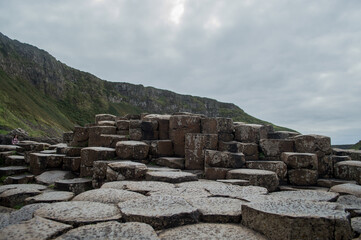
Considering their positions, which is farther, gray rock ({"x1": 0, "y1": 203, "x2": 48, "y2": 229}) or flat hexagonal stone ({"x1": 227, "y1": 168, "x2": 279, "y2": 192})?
flat hexagonal stone ({"x1": 227, "y1": 168, "x2": 279, "y2": 192})

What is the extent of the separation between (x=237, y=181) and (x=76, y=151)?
7198 millimetres

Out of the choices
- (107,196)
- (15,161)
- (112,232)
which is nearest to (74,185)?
(107,196)

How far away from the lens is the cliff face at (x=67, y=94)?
83.4 metres

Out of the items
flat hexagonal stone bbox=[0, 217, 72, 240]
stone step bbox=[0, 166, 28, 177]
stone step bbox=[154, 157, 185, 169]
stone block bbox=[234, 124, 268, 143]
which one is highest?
stone block bbox=[234, 124, 268, 143]

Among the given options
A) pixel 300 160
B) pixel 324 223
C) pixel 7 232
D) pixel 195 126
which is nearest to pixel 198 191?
pixel 324 223

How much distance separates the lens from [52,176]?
977 centimetres

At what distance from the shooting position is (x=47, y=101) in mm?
95125

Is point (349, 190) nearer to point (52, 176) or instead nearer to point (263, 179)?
point (263, 179)

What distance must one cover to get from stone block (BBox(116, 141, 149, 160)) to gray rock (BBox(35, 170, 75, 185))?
247cm

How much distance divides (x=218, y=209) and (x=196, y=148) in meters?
5.19

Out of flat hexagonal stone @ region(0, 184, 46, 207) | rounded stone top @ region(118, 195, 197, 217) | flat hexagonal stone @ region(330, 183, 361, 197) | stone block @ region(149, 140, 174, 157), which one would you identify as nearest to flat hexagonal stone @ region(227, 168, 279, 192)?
flat hexagonal stone @ region(330, 183, 361, 197)

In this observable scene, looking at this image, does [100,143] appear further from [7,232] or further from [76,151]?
[7,232]

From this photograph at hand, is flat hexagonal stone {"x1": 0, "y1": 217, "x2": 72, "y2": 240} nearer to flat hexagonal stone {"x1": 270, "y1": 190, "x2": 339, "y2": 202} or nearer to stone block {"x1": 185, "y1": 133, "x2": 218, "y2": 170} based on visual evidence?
flat hexagonal stone {"x1": 270, "y1": 190, "x2": 339, "y2": 202}

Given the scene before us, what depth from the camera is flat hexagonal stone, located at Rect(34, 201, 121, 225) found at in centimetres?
349
